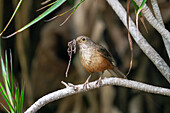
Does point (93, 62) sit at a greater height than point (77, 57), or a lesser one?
greater

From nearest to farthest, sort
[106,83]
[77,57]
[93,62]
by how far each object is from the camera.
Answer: [106,83], [93,62], [77,57]

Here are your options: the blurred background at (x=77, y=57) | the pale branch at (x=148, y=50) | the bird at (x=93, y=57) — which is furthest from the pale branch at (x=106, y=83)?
the blurred background at (x=77, y=57)

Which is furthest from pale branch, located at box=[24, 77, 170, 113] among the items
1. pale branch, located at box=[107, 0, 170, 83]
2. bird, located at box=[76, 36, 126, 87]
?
bird, located at box=[76, 36, 126, 87]

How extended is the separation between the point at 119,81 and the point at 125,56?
81.2 inches

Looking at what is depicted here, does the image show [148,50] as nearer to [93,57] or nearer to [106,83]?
[106,83]

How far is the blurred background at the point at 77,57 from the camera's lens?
131 inches

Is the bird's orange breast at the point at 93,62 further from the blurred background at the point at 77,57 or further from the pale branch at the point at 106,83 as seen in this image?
the blurred background at the point at 77,57

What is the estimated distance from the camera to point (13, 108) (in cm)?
143

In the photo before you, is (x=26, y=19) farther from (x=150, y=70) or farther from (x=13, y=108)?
(x=13, y=108)

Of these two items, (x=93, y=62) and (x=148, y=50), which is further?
(x=93, y=62)

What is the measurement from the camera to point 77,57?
131 inches

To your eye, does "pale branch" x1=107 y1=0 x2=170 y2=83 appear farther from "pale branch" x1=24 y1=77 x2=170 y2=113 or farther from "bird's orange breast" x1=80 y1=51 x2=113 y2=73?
"bird's orange breast" x1=80 y1=51 x2=113 y2=73

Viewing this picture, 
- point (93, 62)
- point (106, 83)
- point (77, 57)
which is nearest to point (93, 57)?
point (93, 62)

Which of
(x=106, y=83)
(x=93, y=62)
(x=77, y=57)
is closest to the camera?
(x=106, y=83)
